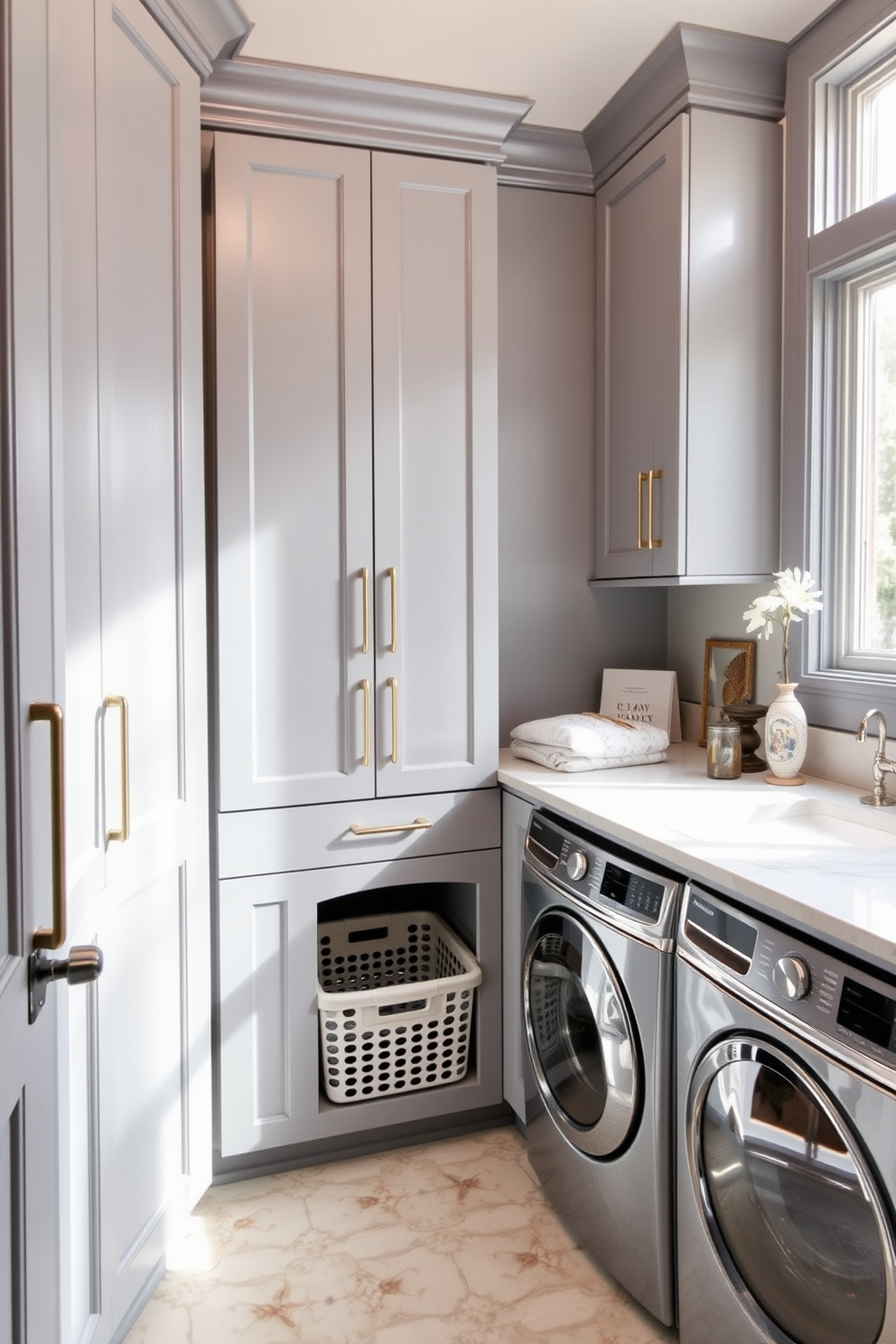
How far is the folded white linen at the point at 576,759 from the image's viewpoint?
225cm

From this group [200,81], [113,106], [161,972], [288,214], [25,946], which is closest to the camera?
[25,946]

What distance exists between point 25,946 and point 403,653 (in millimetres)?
1411

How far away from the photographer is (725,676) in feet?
8.29

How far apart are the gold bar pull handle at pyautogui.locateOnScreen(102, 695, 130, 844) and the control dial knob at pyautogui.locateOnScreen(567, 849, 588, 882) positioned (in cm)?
88

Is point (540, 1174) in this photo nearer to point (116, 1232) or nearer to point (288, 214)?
point (116, 1232)

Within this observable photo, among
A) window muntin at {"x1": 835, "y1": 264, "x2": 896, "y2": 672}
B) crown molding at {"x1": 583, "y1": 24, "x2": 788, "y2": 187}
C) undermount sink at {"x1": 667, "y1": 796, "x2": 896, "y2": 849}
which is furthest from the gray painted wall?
undermount sink at {"x1": 667, "y1": 796, "x2": 896, "y2": 849}

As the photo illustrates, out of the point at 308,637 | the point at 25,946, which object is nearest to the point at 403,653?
the point at 308,637

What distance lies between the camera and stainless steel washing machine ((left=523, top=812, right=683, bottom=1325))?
1568mm

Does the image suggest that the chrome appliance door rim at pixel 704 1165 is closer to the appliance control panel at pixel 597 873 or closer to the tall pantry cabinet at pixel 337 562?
the appliance control panel at pixel 597 873

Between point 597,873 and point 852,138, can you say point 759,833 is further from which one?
point 852,138

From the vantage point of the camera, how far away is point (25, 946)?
0.90 metres

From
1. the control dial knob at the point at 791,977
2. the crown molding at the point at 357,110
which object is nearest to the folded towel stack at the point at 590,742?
the control dial knob at the point at 791,977

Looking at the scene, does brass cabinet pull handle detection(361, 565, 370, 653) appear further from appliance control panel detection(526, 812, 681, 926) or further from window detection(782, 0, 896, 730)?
window detection(782, 0, 896, 730)

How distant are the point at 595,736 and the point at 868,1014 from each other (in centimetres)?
117
